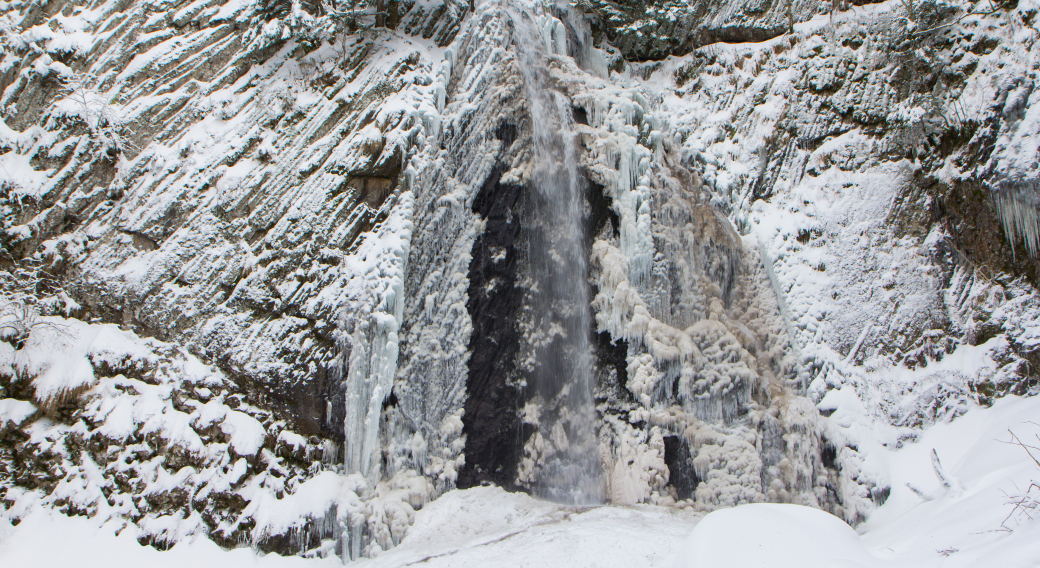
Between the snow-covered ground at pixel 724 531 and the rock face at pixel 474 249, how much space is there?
0.89ft

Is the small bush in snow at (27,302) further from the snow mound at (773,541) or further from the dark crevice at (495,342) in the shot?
the snow mound at (773,541)

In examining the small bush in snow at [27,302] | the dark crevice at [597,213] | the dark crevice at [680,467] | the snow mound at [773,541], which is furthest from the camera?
the dark crevice at [597,213]

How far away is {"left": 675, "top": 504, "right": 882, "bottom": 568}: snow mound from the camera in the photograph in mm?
3396

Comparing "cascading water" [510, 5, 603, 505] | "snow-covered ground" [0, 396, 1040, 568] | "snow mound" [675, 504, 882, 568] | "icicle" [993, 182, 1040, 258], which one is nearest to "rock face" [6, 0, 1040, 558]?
"icicle" [993, 182, 1040, 258]

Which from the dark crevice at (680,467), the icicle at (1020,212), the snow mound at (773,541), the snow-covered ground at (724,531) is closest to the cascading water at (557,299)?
the snow-covered ground at (724,531)

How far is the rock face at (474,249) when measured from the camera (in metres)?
7.02

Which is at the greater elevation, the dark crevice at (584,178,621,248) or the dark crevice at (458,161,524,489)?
the dark crevice at (584,178,621,248)

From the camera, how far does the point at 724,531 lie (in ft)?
12.4

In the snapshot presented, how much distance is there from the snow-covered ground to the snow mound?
10 mm

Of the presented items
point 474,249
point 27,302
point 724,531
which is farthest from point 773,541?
point 27,302

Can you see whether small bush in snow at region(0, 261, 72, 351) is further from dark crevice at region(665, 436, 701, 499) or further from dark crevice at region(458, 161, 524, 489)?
dark crevice at region(665, 436, 701, 499)

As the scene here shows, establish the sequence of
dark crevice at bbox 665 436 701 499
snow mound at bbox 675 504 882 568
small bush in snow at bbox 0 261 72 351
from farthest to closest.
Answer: small bush in snow at bbox 0 261 72 351 < dark crevice at bbox 665 436 701 499 < snow mound at bbox 675 504 882 568

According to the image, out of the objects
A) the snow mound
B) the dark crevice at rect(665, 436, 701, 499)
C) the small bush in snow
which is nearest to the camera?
the snow mound

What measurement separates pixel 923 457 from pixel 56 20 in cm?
1381
